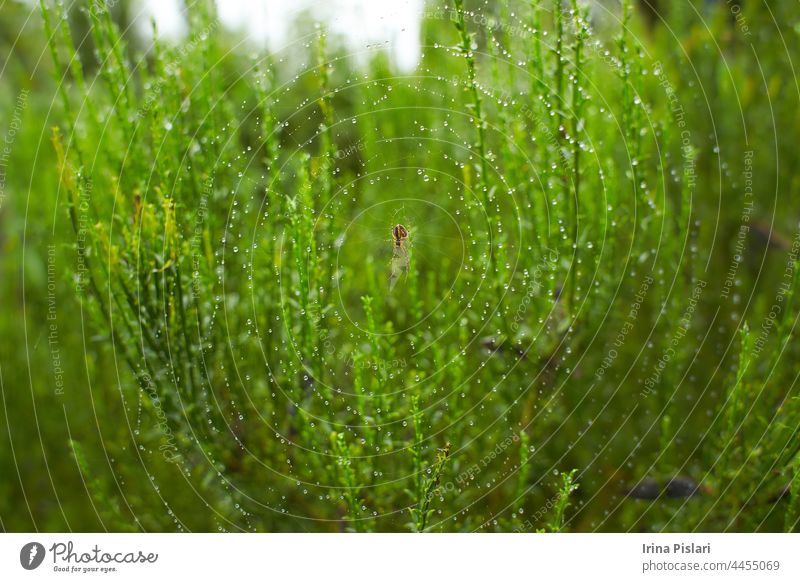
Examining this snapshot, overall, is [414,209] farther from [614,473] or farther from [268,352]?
[614,473]

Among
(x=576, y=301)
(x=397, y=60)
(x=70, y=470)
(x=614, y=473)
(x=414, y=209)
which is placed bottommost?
(x=614, y=473)

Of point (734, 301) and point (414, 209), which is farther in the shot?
point (734, 301)

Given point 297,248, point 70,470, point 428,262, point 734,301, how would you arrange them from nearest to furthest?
point 297,248 < point 428,262 < point 734,301 < point 70,470
